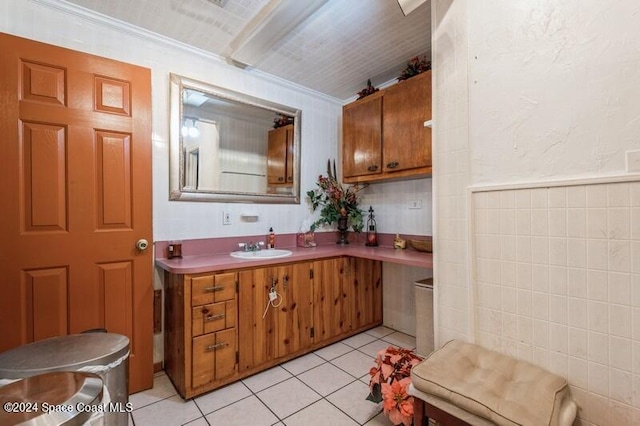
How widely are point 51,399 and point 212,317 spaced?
1096mm

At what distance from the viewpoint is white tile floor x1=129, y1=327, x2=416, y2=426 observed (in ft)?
5.28

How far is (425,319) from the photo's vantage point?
1869mm

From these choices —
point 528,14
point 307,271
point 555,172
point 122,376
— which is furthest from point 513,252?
point 122,376

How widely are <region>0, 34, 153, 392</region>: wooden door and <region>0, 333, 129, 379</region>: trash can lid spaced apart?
1.99ft

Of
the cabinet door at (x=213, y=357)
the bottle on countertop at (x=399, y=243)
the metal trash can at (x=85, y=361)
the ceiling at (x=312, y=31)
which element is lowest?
the cabinet door at (x=213, y=357)

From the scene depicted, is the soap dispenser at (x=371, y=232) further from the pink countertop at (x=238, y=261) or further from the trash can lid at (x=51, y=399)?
the trash can lid at (x=51, y=399)

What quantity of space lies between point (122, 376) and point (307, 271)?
1.37 m

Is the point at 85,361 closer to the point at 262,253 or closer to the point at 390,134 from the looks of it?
the point at 262,253

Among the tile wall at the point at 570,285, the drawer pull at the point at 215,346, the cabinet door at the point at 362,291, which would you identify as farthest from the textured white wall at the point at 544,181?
the drawer pull at the point at 215,346

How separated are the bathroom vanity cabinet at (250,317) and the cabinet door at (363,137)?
91 centimetres

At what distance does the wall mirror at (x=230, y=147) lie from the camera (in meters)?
2.21

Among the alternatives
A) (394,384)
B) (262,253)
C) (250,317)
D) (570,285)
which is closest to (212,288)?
(250,317)

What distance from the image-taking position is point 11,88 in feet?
5.06

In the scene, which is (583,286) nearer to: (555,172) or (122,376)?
(555,172)
